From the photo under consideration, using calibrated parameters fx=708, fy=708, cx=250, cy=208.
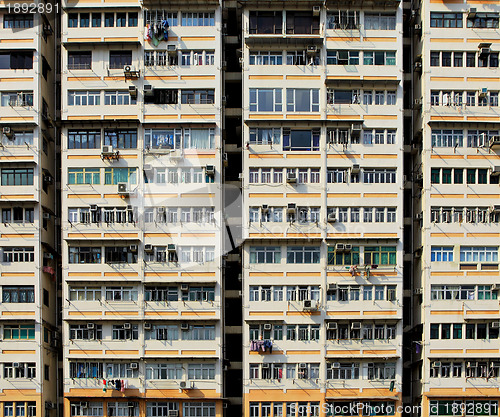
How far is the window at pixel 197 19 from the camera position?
2984cm

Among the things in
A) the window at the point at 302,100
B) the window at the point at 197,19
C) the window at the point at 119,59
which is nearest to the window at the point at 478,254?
the window at the point at 302,100

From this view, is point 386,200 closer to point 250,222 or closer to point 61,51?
point 250,222

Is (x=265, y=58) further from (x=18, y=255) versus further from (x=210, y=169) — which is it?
(x=18, y=255)

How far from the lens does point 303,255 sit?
2909 centimetres

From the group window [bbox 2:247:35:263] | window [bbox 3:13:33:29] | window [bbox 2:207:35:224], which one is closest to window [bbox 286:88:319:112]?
window [bbox 3:13:33:29]

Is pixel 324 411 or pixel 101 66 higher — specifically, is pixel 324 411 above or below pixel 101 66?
below

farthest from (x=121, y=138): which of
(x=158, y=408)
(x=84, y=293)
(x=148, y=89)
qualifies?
(x=158, y=408)

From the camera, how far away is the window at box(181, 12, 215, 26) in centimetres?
2984

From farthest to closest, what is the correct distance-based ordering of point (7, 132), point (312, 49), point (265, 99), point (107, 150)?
1. point (265, 99)
2. point (312, 49)
3. point (7, 132)
4. point (107, 150)

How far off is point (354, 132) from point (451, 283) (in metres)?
7.34

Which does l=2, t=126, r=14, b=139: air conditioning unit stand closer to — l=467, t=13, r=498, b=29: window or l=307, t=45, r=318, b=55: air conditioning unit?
l=307, t=45, r=318, b=55: air conditioning unit

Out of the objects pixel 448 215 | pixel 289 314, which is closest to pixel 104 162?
pixel 289 314

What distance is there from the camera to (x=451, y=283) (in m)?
28.9

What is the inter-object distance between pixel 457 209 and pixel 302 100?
25.7ft
